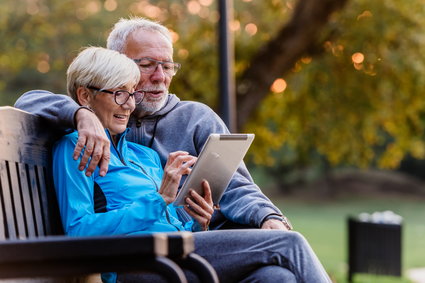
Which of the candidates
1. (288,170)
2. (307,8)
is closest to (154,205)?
(307,8)

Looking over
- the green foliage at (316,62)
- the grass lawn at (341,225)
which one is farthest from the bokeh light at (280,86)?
the grass lawn at (341,225)

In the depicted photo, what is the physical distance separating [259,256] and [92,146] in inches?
26.4

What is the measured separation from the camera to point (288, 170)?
56.6 meters

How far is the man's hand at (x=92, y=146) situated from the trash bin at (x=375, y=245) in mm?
10190

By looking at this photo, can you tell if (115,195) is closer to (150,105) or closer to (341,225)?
(150,105)

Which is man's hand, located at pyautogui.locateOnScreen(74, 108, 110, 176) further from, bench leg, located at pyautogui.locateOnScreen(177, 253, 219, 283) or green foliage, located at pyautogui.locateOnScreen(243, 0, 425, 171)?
green foliage, located at pyautogui.locateOnScreen(243, 0, 425, 171)

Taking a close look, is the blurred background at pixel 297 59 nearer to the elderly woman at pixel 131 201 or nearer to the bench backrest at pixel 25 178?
the elderly woman at pixel 131 201

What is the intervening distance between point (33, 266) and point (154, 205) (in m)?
0.93

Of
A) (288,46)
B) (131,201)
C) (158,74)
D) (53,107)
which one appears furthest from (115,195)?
(288,46)

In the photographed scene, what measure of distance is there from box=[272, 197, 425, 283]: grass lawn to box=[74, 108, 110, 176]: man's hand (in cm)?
1076

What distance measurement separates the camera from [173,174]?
2.99m

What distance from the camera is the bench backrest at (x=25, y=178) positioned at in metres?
2.84

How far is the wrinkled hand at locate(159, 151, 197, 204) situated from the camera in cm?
296

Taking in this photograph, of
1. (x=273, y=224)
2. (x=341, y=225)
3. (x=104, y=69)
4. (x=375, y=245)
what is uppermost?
(x=104, y=69)
